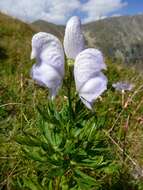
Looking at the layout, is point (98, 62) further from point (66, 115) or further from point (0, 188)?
point (0, 188)

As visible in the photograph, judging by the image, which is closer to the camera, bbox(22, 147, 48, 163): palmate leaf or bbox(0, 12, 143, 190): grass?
bbox(22, 147, 48, 163): palmate leaf

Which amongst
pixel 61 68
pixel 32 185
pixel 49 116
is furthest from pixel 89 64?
pixel 32 185

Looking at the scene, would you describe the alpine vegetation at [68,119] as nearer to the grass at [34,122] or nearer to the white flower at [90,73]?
the white flower at [90,73]

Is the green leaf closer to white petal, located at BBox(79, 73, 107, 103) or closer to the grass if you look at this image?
the grass

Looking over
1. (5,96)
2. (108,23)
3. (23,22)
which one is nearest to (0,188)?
(5,96)

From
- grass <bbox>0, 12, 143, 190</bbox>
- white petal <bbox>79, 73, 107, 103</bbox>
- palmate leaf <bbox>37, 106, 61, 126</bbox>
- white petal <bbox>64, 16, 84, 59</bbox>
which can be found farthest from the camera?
grass <bbox>0, 12, 143, 190</bbox>

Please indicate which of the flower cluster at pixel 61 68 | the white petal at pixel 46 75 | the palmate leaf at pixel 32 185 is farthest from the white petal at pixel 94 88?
the palmate leaf at pixel 32 185

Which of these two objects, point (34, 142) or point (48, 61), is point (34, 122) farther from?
point (48, 61)

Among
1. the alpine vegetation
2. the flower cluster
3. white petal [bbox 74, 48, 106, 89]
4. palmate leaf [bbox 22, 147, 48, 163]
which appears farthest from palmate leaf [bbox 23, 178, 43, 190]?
white petal [bbox 74, 48, 106, 89]
